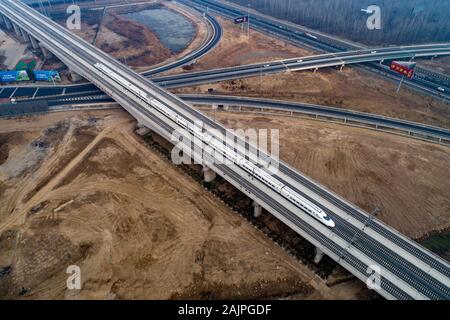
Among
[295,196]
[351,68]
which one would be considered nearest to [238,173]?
[295,196]

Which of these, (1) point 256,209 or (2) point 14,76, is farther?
→ (2) point 14,76

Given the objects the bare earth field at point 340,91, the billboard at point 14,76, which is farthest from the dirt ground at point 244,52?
the billboard at point 14,76

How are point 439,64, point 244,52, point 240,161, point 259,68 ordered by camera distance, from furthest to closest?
point 244,52 < point 439,64 < point 259,68 < point 240,161

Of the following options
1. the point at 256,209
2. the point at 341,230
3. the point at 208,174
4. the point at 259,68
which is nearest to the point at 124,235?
the point at 208,174

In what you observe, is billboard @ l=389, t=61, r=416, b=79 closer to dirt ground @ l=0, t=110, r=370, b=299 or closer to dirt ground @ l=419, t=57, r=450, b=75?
dirt ground @ l=419, t=57, r=450, b=75

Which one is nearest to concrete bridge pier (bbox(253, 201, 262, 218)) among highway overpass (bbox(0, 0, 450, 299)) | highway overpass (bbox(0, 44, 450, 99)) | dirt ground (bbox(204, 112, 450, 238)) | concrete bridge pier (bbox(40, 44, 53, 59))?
highway overpass (bbox(0, 0, 450, 299))

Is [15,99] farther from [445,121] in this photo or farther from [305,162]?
[445,121]

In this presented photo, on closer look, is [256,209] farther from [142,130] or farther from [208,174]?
[142,130]
